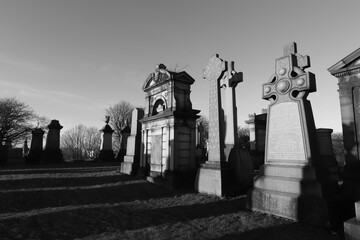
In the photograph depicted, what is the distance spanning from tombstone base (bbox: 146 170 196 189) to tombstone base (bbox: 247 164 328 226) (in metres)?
3.77

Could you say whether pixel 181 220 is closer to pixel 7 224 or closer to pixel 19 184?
pixel 7 224

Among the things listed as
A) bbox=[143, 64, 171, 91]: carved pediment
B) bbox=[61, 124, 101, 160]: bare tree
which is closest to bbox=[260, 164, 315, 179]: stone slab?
bbox=[143, 64, 171, 91]: carved pediment

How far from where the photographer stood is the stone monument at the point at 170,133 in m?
9.51

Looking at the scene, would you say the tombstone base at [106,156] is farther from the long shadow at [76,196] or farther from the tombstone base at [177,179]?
the long shadow at [76,196]

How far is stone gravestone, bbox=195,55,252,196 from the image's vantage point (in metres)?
7.58

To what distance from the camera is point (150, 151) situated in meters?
11.2

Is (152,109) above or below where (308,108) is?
above

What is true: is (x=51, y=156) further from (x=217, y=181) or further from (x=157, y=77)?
(x=217, y=181)

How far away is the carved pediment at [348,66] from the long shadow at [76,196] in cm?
675

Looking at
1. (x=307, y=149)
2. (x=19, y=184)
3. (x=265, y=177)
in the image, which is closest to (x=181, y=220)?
(x=265, y=177)

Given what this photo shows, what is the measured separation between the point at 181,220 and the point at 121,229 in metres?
1.33

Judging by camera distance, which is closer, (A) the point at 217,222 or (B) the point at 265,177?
(A) the point at 217,222

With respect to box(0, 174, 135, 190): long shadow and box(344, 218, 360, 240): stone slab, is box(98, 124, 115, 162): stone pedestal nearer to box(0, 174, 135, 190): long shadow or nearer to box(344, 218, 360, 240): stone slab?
box(0, 174, 135, 190): long shadow

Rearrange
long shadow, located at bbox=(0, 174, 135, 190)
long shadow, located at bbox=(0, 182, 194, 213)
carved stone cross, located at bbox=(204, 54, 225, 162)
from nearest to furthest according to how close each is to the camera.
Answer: long shadow, located at bbox=(0, 182, 194, 213) < carved stone cross, located at bbox=(204, 54, 225, 162) < long shadow, located at bbox=(0, 174, 135, 190)
